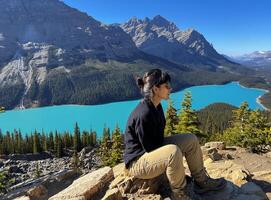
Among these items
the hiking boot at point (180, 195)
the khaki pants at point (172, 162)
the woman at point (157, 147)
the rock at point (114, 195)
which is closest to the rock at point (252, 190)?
the woman at point (157, 147)

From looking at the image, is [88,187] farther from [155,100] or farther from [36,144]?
[36,144]

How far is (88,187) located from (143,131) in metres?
2.72

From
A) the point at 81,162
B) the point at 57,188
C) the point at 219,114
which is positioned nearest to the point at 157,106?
the point at 57,188

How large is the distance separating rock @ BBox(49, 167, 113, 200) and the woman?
1.52 meters

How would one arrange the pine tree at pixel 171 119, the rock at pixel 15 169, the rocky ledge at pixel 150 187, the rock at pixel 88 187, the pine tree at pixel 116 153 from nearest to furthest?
the rocky ledge at pixel 150 187 < the rock at pixel 88 187 < the pine tree at pixel 171 119 < the pine tree at pixel 116 153 < the rock at pixel 15 169

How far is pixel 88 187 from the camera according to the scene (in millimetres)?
9117

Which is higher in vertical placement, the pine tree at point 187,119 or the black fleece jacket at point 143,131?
the black fleece jacket at point 143,131

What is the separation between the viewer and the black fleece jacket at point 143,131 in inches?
295

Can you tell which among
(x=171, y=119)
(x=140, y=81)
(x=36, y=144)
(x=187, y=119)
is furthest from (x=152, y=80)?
(x=36, y=144)

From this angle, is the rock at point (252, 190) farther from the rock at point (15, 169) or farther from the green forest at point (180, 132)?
the rock at point (15, 169)

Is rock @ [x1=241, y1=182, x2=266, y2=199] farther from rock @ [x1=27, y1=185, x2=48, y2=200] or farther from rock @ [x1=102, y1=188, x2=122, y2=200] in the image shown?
rock @ [x1=27, y1=185, x2=48, y2=200]

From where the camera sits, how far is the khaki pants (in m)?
7.32

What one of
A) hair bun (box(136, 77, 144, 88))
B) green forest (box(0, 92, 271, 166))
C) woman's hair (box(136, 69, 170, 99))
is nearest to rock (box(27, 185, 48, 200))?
hair bun (box(136, 77, 144, 88))

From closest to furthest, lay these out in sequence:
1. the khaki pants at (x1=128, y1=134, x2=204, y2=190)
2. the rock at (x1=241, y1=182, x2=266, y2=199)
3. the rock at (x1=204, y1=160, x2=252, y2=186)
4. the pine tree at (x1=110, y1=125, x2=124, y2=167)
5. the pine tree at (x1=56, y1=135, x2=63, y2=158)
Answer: the khaki pants at (x1=128, y1=134, x2=204, y2=190) < the rock at (x1=241, y1=182, x2=266, y2=199) < the rock at (x1=204, y1=160, x2=252, y2=186) < the pine tree at (x1=110, y1=125, x2=124, y2=167) < the pine tree at (x1=56, y1=135, x2=63, y2=158)
